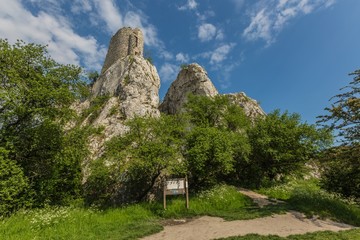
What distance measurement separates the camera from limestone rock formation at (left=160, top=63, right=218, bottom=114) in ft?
139

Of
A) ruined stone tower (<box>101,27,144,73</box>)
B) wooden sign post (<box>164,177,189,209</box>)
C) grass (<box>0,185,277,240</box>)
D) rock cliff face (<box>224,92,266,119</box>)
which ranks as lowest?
grass (<box>0,185,277,240</box>)

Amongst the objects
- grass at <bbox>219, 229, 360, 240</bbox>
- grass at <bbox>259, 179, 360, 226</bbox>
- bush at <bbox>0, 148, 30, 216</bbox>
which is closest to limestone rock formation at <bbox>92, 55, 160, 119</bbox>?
bush at <bbox>0, 148, 30, 216</bbox>

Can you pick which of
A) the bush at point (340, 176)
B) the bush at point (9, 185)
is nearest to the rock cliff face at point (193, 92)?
the bush at point (340, 176)

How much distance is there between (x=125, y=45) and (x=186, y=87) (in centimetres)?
1963

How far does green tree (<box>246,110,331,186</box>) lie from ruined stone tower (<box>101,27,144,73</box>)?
120 ft

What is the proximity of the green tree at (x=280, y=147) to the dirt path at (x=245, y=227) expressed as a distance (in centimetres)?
1124

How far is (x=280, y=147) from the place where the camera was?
25.3 meters

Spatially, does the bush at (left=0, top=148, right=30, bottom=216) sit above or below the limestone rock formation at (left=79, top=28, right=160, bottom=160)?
below

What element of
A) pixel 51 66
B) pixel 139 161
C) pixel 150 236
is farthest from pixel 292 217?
pixel 51 66

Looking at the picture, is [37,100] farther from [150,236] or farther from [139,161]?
[150,236]

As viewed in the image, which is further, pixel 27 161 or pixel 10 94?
pixel 27 161

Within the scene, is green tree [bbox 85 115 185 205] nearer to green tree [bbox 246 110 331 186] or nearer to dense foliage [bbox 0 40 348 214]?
dense foliage [bbox 0 40 348 214]

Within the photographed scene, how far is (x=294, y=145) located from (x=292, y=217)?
13.2 metres

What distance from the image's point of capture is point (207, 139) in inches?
832
